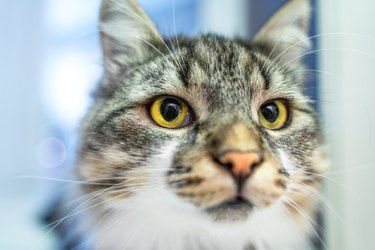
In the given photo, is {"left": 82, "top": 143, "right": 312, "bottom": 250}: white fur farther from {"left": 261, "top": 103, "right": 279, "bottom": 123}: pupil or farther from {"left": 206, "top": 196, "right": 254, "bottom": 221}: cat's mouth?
{"left": 261, "top": 103, "right": 279, "bottom": 123}: pupil

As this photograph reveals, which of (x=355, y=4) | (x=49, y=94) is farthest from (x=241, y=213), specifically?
(x=49, y=94)

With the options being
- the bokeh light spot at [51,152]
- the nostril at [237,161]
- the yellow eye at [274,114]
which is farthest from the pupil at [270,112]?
the bokeh light spot at [51,152]

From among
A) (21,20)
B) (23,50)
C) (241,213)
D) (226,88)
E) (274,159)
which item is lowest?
(241,213)

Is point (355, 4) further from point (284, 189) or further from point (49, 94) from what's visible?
point (49, 94)

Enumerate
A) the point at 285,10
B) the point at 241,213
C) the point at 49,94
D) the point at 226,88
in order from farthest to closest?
1. the point at 49,94
2. the point at 285,10
3. the point at 226,88
4. the point at 241,213

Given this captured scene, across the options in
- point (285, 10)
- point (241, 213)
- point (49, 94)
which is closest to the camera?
point (241, 213)

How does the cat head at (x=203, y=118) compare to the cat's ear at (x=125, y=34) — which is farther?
the cat's ear at (x=125, y=34)

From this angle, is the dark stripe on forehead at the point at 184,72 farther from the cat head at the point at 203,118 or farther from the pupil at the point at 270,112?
the pupil at the point at 270,112
